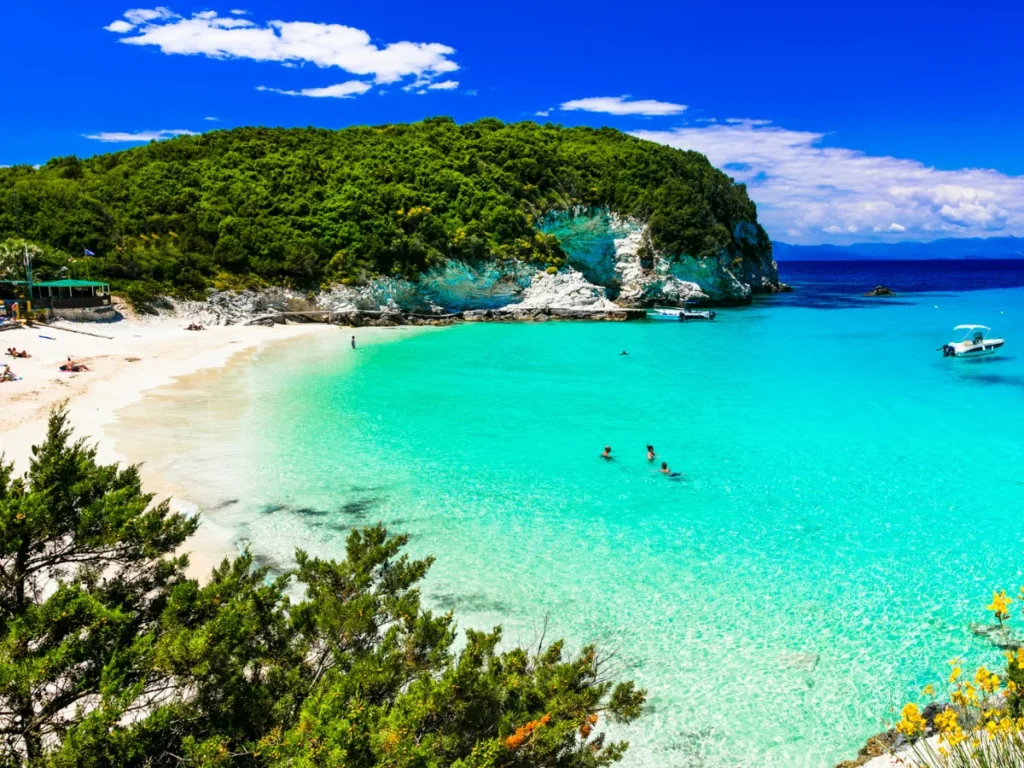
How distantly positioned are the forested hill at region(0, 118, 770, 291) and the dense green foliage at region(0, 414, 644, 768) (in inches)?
1959

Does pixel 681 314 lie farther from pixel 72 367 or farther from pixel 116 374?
pixel 72 367

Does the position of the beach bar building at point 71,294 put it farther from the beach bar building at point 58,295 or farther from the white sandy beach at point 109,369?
the white sandy beach at point 109,369

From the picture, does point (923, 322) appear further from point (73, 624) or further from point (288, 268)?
point (73, 624)

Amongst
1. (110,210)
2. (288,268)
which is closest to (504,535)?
(288,268)

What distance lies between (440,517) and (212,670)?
10850 millimetres

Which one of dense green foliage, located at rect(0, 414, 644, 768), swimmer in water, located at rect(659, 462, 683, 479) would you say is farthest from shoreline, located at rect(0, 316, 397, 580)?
swimmer in water, located at rect(659, 462, 683, 479)

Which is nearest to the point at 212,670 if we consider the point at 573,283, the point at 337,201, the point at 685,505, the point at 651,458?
the point at 685,505

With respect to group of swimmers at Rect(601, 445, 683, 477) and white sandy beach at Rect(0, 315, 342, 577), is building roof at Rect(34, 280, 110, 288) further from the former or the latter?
group of swimmers at Rect(601, 445, 683, 477)

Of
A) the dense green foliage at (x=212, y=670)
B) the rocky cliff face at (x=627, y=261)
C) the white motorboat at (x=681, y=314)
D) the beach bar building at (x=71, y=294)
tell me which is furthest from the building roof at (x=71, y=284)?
the white motorboat at (x=681, y=314)

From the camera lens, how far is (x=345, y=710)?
5.48 m

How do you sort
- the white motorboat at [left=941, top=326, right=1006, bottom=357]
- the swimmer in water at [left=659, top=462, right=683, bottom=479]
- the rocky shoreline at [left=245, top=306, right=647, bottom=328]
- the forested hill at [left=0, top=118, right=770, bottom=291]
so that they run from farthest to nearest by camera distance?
1. the rocky shoreline at [left=245, top=306, right=647, bottom=328]
2. the forested hill at [left=0, top=118, right=770, bottom=291]
3. the white motorboat at [left=941, top=326, right=1006, bottom=357]
4. the swimmer in water at [left=659, top=462, right=683, bottom=479]

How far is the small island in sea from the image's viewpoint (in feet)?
18.2

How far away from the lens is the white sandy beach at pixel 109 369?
18266mm

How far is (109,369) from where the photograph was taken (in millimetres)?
32156
